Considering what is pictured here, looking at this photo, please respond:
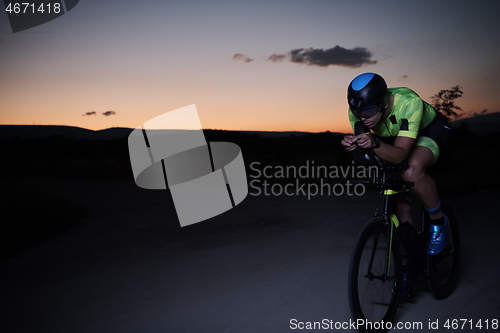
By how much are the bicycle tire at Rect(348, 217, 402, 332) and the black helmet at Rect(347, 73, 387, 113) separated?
0.83 meters

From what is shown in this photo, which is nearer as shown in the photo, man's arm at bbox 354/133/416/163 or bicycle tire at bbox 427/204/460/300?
man's arm at bbox 354/133/416/163

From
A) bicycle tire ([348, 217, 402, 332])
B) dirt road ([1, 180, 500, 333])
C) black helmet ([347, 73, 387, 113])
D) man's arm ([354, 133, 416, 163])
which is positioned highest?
black helmet ([347, 73, 387, 113])

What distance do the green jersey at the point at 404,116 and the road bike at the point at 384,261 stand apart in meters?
0.32

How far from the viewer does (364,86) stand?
2.68 metres

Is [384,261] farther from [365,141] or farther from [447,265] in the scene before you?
[447,265]

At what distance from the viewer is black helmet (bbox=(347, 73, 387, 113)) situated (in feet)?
8.75

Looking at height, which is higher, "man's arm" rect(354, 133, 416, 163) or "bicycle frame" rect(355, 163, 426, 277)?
"man's arm" rect(354, 133, 416, 163)

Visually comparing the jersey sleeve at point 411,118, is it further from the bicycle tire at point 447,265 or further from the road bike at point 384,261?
the bicycle tire at point 447,265

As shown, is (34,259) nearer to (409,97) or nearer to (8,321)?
(8,321)

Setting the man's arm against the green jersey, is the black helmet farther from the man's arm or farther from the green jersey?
the man's arm

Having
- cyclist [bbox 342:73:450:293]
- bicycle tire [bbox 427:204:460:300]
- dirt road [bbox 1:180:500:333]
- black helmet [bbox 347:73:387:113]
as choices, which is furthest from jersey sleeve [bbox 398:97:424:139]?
dirt road [bbox 1:180:500:333]

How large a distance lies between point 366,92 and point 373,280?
142 cm

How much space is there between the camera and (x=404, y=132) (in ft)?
9.04

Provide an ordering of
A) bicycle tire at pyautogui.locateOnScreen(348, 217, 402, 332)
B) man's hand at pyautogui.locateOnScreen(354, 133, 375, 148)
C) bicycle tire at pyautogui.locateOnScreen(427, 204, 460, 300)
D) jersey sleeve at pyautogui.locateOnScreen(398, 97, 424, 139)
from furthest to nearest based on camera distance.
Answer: bicycle tire at pyautogui.locateOnScreen(427, 204, 460, 300)
jersey sleeve at pyautogui.locateOnScreen(398, 97, 424, 139)
bicycle tire at pyautogui.locateOnScreen(348, 217, 402, 332)
man's hand at pyautogui.locateOnScreen(354, 133, 375, 148)
